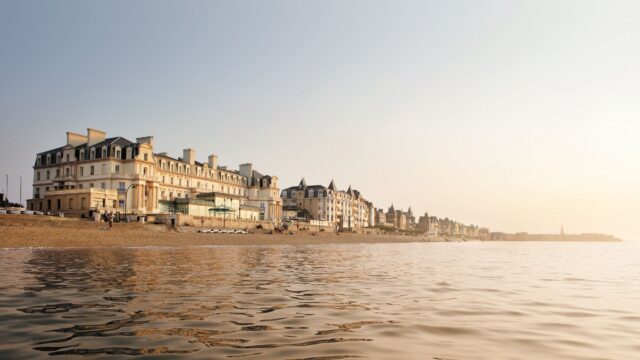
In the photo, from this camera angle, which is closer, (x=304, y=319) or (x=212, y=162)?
(x=304, y=319)

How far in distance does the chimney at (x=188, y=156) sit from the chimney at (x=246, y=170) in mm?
24111

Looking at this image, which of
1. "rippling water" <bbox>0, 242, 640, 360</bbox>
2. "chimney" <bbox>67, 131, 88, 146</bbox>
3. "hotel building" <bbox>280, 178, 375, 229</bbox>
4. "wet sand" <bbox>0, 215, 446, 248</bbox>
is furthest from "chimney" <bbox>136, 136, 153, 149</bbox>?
"rippling water" <bbox>0, 242, 640, 360</bbox>

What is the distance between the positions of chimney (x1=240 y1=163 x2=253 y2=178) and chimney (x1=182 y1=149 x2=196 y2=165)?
2411cm

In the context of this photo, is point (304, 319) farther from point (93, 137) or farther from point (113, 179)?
point (93, 137)

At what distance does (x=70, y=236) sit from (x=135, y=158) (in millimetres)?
41227

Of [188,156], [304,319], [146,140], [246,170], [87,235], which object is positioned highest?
[146,140]

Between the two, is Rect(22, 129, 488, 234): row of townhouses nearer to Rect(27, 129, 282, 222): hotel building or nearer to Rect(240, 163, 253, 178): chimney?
Rect(27, 129, 282, 222): hotel building

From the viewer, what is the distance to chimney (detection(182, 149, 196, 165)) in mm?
114188

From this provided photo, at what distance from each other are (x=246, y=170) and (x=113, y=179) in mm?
53043

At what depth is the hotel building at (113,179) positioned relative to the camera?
269 ft

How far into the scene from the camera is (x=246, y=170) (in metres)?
138

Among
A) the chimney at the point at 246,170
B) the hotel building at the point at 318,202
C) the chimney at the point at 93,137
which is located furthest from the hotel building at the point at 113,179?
the hotel building at the point at 318,202

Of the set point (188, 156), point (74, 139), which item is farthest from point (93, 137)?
point (188, 156)

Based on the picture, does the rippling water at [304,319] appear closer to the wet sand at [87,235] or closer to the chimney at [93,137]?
the wet sand at [87,235]
